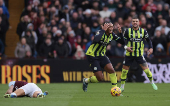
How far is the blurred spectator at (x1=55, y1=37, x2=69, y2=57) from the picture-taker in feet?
60.6

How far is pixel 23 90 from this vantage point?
10.7 metres

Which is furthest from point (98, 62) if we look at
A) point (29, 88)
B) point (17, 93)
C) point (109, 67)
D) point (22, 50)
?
point (22, 50)

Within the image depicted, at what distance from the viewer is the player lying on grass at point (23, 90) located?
35.2ft

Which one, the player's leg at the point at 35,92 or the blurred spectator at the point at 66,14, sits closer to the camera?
the player's leg at the point at 35,92

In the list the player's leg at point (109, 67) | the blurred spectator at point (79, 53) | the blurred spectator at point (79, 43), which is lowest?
the player's leg at point (109, 67)

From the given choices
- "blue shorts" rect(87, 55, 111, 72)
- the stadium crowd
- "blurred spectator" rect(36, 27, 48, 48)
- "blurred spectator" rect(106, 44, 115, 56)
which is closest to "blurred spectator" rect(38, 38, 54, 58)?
the stadium crowd

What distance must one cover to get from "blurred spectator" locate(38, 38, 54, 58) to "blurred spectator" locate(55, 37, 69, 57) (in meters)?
0.26

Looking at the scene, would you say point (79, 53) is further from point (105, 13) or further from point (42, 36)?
point (105, 13)

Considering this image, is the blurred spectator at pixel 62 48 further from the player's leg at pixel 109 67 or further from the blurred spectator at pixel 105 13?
the player's leg at pixel 109 67

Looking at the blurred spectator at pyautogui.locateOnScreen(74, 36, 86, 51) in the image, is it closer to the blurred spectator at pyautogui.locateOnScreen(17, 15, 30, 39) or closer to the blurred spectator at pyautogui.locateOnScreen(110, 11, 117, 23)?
the blurred spectator at pyautogui.locateOnScreen(110, 11, 117, 23)

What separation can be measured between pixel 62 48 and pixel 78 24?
5.46 ft

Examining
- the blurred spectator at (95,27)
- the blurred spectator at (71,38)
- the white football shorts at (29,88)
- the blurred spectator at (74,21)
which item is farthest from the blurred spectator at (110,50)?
the white football shorts at (29,88)

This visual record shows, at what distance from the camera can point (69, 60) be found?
18125mm

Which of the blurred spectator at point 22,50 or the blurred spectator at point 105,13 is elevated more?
the blurred spectator at point 105,13
